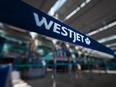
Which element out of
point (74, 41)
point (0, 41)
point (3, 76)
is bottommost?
point (3, 76)

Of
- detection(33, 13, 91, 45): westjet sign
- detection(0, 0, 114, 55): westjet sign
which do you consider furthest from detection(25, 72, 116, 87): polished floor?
detection(0, 0, 114, 55): westjet sign

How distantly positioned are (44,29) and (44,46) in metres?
6.65

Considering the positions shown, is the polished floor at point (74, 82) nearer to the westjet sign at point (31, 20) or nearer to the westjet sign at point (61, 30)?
the westjet sign at point (61, 30)

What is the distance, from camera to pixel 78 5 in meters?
1.93

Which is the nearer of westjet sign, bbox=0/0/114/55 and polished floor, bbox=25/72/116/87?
westjet sign, bbox=0/0/114/55

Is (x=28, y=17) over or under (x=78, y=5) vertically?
under

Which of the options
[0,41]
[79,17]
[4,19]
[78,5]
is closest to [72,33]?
[4,19]

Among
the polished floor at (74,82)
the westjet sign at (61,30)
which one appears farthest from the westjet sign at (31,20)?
the polished floor at (74,82)

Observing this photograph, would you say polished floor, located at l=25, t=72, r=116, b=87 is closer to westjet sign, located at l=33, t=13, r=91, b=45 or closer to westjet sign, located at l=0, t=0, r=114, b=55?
westjet sign, located at l=33, t=13, r=91, b=45

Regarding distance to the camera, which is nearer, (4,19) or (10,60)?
(4,19)

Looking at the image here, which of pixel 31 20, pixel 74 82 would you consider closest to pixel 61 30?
pixel 31 20

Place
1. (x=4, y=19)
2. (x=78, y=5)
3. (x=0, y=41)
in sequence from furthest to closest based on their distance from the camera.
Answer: (x=0, y=41) → (x=78, y=5) → (x=4, y=19)

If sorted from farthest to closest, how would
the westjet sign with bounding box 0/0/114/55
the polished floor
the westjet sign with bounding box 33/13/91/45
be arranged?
1. the polished floor
2. the westjet sign with bounding box 33/13/91/45
3. the westjet sign with bounding box 0/0/114/55

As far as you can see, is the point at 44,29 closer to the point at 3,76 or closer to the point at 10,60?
the point at 3,76
